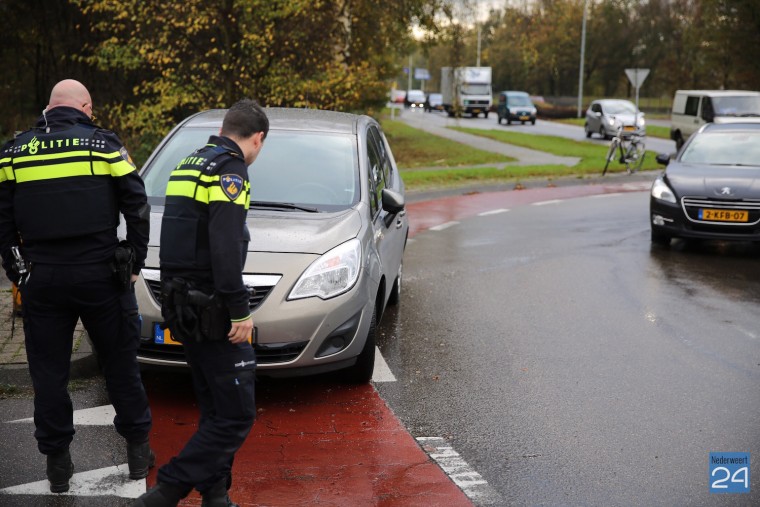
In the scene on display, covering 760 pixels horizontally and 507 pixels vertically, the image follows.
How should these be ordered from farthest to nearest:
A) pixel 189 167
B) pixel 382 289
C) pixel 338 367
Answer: pixel 382 289 < pixel 338 367 < pixel 189 167

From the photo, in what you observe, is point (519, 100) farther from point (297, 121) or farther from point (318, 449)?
point (318, 449)

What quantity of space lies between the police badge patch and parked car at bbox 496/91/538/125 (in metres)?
48.7

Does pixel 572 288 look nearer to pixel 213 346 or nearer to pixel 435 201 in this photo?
pixel 213 346

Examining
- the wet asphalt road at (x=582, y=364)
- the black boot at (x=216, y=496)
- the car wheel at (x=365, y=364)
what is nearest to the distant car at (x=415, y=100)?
the wet asphalt road at (x=582, y=364)

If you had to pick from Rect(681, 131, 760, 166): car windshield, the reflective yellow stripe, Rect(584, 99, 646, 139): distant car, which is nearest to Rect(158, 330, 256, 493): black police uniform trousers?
the reflective yellow stripe

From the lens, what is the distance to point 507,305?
886 centimetres

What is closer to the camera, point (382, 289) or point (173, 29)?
point (382, 289)

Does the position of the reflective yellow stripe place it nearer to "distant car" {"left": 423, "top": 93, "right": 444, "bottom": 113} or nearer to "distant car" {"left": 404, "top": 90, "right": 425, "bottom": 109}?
"distant car" {"left": 423, "top": 93, "right": 444, "bottom": 113}

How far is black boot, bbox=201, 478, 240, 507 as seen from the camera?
4.20 meters

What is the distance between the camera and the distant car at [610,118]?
124ft

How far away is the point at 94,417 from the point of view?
5.65m

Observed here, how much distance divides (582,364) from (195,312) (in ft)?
12.3

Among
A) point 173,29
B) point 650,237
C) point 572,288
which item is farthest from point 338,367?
point 173,29

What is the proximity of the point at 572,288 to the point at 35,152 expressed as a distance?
6.36 m
